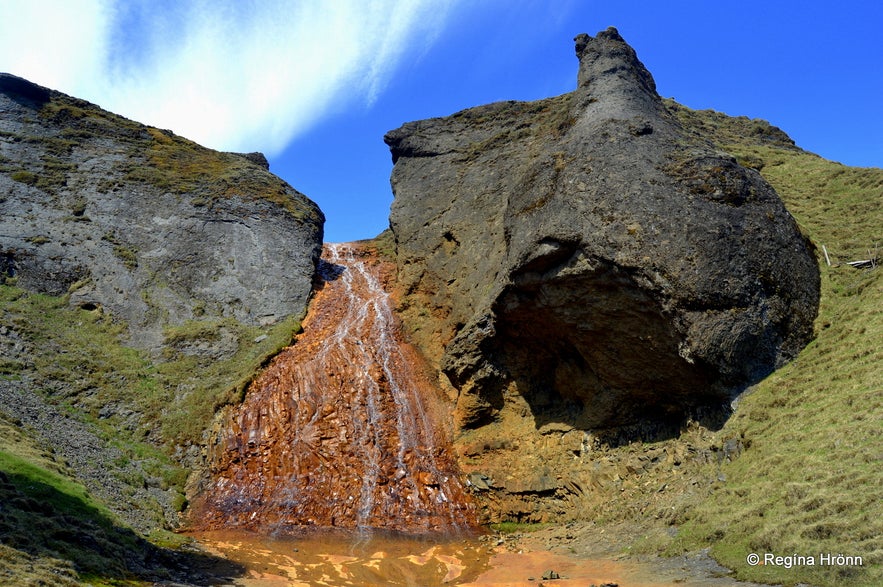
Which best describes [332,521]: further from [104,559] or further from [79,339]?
[79,339]

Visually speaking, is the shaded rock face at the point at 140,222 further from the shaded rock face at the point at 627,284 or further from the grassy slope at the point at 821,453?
Answer: the grassy slope at the point at 821,453

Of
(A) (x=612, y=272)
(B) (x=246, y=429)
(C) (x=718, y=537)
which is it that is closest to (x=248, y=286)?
(B) (x=246, y=429)

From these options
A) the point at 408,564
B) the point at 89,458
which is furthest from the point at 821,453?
the point at 89,458

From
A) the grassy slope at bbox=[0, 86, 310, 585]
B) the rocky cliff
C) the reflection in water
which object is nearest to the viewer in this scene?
the grassy slope at bbox=[0, 86, 310, 585]

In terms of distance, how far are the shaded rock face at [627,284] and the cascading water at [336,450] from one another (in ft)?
9.38

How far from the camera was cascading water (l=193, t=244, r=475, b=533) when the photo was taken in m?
21.5

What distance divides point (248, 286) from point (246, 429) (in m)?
13.7

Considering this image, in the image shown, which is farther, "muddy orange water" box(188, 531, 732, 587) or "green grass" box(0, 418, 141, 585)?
"muddy orange water" box(188, 531, 732, 587)

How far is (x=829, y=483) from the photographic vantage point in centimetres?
1285

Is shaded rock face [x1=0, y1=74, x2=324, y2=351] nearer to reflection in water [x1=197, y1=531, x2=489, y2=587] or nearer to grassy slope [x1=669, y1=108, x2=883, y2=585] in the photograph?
reflection in water [x1=197, y1=531, x2=489, y2=587]

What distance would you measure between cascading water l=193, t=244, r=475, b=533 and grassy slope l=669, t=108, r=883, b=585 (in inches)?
406

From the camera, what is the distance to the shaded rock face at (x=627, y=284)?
63.9 feet

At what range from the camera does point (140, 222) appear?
126 ft

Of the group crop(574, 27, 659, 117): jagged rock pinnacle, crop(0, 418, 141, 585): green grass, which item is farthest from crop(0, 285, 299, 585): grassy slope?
crop(574, 27, 659, 117): jagged rock pinnacle
